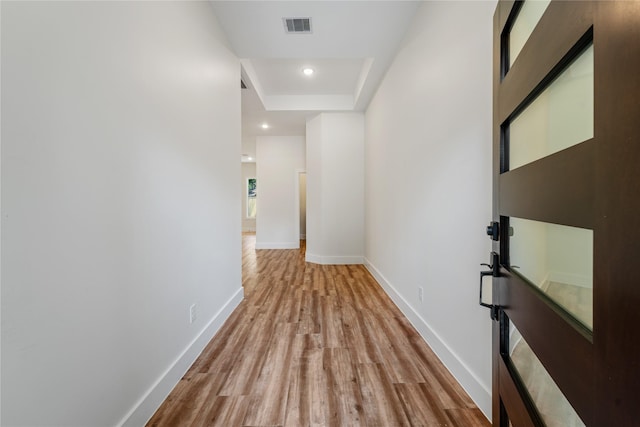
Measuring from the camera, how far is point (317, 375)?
5.30 feet

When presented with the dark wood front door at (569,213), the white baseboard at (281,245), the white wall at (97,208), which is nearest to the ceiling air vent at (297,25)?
the white wall at (97,208)

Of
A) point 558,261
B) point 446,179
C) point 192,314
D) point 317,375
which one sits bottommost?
point 317,375

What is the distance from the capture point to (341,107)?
4.43m

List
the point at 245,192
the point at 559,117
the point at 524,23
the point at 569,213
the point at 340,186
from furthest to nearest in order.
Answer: the point at 245,192, the point at 340,186, the point at 524,23, the point at 559,117, the point at 569,213

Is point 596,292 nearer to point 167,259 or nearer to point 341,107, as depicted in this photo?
point 167,259

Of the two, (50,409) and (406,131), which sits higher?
(406,131)

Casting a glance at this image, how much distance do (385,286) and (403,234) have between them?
3.07ft

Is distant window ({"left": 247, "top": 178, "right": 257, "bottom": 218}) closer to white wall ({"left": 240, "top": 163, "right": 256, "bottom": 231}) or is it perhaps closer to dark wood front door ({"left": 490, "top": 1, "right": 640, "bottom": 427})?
white wall ({"left": 240, "top": 163, "right": 256, "bottom": 231})

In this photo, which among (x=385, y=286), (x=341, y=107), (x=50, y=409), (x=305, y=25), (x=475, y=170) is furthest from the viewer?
(x=341, y=107)

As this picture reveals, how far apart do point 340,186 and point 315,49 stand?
91.7 inches

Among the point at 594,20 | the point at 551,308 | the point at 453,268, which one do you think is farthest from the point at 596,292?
the point at 453,268

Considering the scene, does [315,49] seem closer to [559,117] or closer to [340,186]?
[340,186]

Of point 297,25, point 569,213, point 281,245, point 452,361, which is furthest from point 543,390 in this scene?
point 281,245

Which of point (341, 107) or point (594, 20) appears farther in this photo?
point (341, 107)
